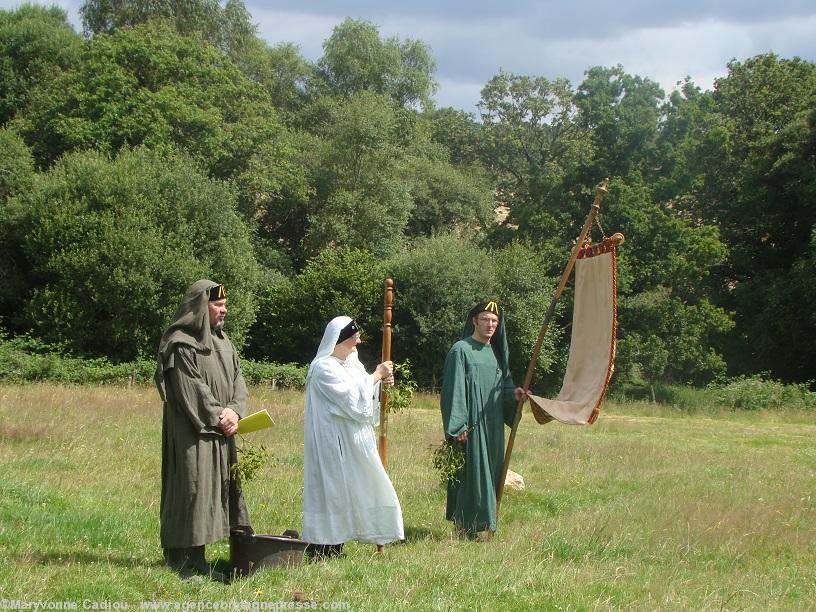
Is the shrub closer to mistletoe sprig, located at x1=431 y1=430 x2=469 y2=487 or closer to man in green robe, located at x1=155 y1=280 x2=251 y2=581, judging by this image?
mistletoe sprig, located at x1=431 y1=430 x2=469 y2=487

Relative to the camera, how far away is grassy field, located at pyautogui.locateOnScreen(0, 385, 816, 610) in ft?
19.8

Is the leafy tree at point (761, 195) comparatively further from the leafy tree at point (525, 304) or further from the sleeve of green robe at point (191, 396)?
the sleeve of green robe at point (191, 396)

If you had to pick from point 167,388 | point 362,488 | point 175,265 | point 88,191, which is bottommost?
point 362,488

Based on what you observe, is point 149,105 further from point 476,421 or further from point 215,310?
point 215,310

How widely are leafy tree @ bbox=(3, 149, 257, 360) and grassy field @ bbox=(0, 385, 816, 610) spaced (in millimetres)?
13014

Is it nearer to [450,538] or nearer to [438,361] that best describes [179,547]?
[450,538]

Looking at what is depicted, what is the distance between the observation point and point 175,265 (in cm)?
2870

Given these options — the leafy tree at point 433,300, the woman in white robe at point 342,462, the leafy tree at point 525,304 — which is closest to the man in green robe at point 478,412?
the woman in white robe at point 342,462

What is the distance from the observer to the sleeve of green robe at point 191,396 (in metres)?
6.52

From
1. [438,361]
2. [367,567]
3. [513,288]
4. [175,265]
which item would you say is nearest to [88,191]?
[175,265]

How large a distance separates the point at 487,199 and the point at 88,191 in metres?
22.4

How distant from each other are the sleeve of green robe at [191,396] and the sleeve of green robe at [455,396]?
2308 mm

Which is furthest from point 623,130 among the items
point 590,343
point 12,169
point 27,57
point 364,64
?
point 590,343

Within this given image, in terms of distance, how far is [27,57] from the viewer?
39.4 metres
